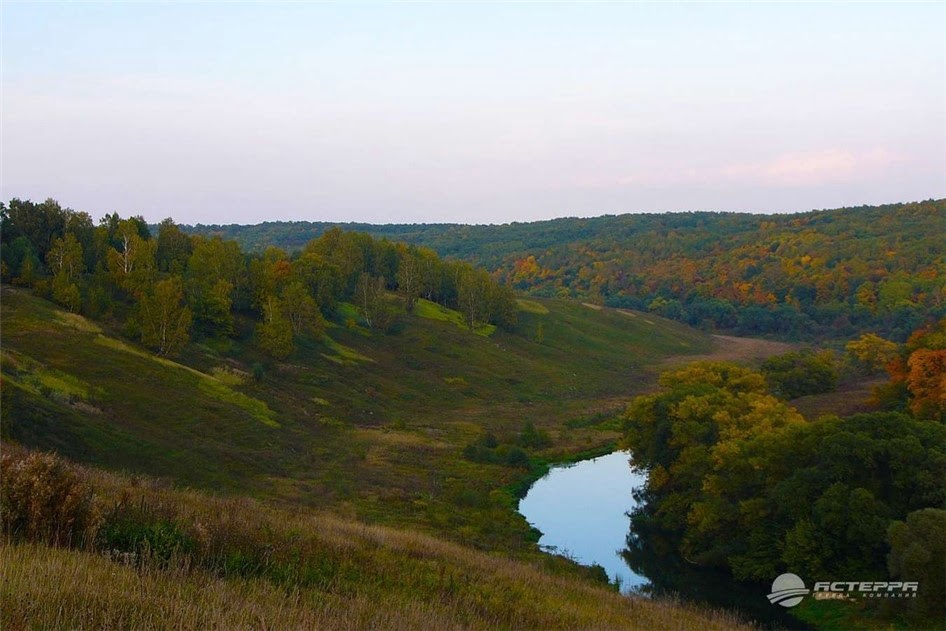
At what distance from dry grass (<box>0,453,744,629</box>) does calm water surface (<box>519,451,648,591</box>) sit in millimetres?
16886

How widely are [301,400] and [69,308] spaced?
2043 cm

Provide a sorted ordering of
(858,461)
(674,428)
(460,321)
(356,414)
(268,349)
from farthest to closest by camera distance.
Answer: (460,321), (268,349), (356,414), (674,428), (858,461)

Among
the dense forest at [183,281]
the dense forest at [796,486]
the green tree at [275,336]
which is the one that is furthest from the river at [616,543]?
the dense forest at [183,281]

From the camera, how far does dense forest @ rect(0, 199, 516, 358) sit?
62.8 metres

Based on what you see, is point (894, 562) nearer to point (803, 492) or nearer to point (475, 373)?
point (803, 492)

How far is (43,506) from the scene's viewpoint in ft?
35.8

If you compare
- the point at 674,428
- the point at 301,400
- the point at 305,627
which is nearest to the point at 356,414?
the point at 301,400

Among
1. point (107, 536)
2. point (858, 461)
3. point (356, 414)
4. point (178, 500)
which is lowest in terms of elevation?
point (356, 414)

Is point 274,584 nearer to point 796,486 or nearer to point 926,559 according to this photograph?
point 926,559

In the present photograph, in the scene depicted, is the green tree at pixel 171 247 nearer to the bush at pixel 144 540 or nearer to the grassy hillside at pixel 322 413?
the grassy hillside at pixel 322 413

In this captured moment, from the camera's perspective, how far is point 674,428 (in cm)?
4456

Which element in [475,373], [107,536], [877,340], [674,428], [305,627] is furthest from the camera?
[475,373]

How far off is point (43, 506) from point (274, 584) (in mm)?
3562

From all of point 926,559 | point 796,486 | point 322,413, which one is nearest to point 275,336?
point 322,413
